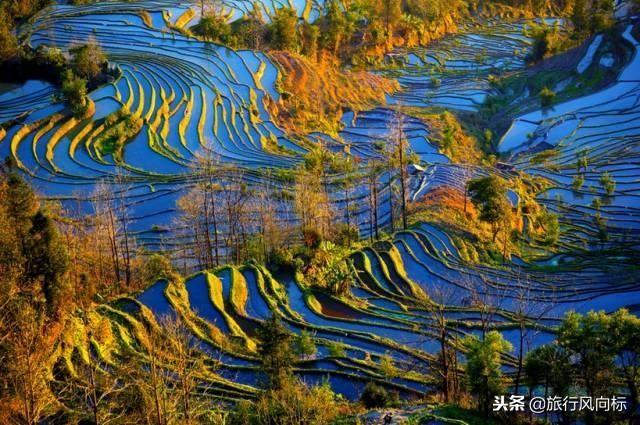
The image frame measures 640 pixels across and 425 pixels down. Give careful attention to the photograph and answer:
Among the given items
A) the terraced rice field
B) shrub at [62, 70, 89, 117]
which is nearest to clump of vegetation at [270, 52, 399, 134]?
the terraced rice field

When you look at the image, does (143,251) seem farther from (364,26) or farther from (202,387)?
(364,26)

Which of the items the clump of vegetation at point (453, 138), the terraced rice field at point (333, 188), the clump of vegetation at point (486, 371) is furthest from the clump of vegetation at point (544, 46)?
the clump of vegetation at point (486, 371)

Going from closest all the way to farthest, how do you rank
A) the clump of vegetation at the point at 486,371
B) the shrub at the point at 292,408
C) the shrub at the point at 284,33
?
the shrub at the point at 292,408
the clump of vegetation at the point at 486,371
the shrub at the point at 284,33

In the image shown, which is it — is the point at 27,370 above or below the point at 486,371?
above

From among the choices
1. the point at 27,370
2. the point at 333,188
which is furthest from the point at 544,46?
the point at 27,370

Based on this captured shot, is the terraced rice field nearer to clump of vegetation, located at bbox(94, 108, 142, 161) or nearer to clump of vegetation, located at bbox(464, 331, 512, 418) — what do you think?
clump of vegetation, located at bbox(94, 108, 142, 161)

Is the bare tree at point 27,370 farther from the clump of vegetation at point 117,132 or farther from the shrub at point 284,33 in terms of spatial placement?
the shrub at point 284,33

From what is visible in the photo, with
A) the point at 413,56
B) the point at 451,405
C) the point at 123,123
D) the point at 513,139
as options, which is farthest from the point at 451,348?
the point at 413,56

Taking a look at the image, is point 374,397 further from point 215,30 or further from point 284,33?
point 215,30
